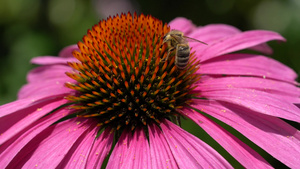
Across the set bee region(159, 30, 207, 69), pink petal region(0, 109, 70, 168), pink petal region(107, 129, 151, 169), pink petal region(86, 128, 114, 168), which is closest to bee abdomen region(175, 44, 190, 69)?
bee region(159, 30, 207, 69)

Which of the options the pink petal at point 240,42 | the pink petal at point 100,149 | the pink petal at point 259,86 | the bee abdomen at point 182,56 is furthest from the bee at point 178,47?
the pink petal at point 100,149

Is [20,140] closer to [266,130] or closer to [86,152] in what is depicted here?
[86,152]

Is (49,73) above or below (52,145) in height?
above

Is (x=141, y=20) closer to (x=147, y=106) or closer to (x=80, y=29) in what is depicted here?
(x=147, y=106)

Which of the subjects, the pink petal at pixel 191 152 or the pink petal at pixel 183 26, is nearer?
the pink petal at pixel 191 152

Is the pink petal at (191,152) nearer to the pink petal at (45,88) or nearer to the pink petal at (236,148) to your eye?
the pink petal at (236,148)

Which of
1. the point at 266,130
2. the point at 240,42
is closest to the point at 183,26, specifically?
the point at 240,42
